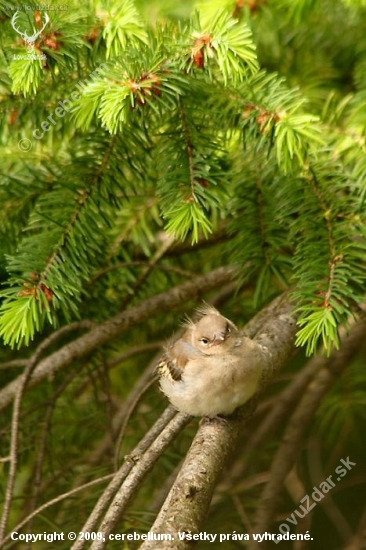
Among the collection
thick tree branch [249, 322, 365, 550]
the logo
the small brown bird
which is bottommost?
thick tree branch [249, 322, 365, 550]

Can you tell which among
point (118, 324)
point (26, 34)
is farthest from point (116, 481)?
point (26, 34)

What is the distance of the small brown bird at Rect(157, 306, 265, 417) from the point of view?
68.4 inches

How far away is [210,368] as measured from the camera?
188cm

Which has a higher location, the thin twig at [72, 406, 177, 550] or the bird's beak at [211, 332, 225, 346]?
the bird's beak at [211, 332, 225, 346]

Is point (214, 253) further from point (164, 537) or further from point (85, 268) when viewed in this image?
point (164, 537)

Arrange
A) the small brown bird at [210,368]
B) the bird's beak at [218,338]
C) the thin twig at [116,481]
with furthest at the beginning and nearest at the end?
the bird's beak at [218,338], the small brown bird at [210,368], the thin twig at [116,481]

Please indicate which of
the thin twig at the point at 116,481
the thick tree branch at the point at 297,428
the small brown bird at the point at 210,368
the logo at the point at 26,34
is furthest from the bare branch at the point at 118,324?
the logo at the point at 26,34

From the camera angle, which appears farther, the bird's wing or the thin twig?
the bird's wing

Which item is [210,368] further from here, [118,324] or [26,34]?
[26,34]

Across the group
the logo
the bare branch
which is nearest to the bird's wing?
the bare branch

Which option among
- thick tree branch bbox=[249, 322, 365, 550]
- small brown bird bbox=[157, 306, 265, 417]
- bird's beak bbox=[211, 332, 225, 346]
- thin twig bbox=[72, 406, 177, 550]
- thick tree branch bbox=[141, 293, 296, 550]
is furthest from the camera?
thick tree branch bbox=[249, 322, 365, 550]

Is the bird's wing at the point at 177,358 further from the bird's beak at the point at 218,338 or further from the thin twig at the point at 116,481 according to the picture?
the thin twig at the point at 116,481

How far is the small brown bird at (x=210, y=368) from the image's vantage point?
1.74 m

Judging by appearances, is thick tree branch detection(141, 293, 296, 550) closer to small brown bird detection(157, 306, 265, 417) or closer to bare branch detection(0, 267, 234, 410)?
small brown bird detection(157, 306, 265, 417)
